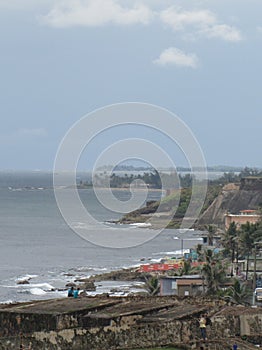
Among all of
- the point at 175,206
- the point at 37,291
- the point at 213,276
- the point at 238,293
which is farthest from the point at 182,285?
the point at 175,206

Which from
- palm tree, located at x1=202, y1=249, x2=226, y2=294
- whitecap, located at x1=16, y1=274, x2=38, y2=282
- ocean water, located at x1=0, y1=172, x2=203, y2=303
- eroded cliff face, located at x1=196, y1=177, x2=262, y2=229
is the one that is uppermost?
eroded cliff face, located at x1=196, y1=177, x2=262, y2=229

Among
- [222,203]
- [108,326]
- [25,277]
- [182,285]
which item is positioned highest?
[222,203]

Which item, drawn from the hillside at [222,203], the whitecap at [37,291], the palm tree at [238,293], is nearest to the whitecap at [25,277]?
the whitecap at [37,291]

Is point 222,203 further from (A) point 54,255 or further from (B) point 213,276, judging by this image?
(B) point 213,276

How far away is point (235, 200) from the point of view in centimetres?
16475

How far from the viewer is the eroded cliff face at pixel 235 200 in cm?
16150

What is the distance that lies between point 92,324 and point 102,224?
138412 millimetres

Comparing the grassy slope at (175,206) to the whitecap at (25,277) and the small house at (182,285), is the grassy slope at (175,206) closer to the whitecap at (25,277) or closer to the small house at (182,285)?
the whitecap at (25,277)

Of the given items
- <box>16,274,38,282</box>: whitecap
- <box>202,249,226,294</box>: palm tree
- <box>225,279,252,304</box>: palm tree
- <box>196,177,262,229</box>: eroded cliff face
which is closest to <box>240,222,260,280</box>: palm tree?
<box>202,249,226,294</box>: palm tree

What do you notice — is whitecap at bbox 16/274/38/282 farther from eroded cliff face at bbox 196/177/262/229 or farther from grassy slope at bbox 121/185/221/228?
grassy slope at bbox 121/185/221/228

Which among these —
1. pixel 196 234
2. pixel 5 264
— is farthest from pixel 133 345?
pixel 196 234

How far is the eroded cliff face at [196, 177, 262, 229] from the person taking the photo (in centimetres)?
16150

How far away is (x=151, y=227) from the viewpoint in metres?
155

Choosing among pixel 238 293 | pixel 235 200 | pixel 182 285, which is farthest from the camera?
pixel 235 200
